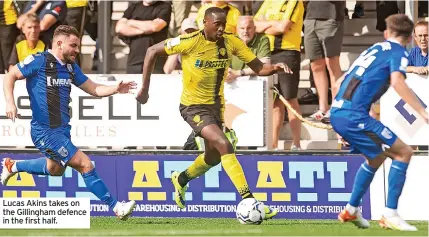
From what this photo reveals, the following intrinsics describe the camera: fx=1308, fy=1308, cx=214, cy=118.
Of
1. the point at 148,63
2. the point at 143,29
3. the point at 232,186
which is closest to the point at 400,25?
the point at 148,63

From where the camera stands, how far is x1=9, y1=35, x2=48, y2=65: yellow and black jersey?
17.2 m

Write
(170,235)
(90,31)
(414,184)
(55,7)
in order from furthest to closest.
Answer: (90,31), (55,7), (414,184), (170,235)

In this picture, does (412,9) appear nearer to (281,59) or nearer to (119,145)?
(281,59)

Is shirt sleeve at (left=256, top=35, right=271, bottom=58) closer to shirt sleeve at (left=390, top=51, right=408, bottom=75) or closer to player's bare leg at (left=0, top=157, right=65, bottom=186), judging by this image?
player's bare leg at (left=0, top=157, right=65, bottom=186)

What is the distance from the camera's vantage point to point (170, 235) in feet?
40.5

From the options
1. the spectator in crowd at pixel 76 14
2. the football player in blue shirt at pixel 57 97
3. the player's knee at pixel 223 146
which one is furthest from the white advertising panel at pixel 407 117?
the spectator in crowd at pixel 76 14

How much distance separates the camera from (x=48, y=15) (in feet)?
57.8

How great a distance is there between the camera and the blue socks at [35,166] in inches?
558

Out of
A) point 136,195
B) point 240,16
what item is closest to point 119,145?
point 136,195

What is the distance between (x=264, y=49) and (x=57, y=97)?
334 cm

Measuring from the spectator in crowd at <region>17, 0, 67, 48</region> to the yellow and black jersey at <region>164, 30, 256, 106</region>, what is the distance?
3.97 m

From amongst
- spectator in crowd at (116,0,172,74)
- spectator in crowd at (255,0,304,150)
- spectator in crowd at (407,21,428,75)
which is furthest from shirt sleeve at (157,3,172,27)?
spectator in crowd at (407,21,428,75)

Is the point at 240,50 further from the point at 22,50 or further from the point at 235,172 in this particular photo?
the point at 22,50

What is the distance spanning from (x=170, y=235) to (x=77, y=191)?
3.47 metres
